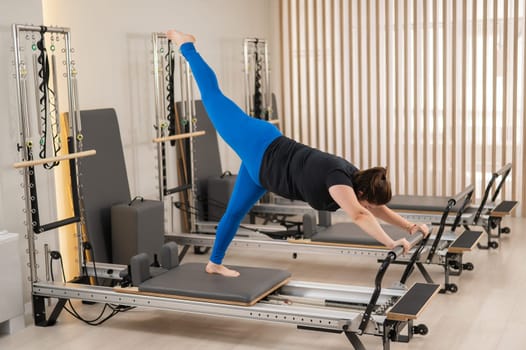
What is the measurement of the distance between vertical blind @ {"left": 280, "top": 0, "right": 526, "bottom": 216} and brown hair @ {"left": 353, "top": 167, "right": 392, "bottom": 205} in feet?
12.7

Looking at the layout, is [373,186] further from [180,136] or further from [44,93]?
[180,136]

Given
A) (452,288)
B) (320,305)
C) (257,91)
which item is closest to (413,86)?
(257,91)

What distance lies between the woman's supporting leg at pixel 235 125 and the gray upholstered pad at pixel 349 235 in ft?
4.56

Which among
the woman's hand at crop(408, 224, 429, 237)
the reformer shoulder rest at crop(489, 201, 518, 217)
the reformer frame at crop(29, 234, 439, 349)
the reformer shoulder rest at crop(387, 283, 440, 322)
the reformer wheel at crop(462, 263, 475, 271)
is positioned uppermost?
the woman's hand at crop(408, 224, 429, 237)

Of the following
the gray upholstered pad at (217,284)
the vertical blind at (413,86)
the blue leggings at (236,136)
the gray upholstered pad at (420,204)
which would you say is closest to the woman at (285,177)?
the blue leggings at (236,136)

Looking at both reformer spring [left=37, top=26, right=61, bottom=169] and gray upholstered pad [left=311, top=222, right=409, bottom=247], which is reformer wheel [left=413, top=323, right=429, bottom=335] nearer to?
gray upholstered pad [left=311, top=222, right=409, bottom=247]

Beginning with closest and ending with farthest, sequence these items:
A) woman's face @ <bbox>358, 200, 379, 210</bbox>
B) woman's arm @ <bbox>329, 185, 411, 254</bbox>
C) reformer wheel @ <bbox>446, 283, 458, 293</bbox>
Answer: woman's arm @ <bbox>329, 185, 411, 254</bbox> → woman's face @ <bbox>358, 200, 379, 210</bbox> → reformer wheel @ <bbox>446, 283, 458, 293</bbox>

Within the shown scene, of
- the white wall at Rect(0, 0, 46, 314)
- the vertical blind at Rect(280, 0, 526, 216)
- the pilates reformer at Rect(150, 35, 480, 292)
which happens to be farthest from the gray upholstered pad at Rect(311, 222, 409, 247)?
the vertical blind at Rect(280, 0, 526, 216)

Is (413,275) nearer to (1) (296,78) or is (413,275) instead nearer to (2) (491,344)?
(2) (491,344)

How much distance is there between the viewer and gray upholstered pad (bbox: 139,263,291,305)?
3773mm

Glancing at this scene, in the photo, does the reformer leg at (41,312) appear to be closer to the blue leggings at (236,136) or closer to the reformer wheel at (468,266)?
the blue leggings at (236,136)

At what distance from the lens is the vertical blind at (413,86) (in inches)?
269

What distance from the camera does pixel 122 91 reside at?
543 centimetres

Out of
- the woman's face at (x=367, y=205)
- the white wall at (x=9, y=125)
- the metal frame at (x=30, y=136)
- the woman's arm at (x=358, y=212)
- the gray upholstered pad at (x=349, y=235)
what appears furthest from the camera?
the gray upholstered pad at (x=349, y=235)
